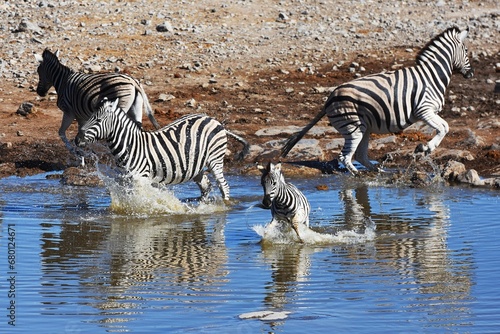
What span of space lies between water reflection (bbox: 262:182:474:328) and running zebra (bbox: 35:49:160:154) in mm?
3607

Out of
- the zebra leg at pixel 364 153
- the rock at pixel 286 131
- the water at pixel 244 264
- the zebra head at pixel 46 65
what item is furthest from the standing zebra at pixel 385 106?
the zebra head at pixel 46 65

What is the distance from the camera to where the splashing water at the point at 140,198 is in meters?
11.5

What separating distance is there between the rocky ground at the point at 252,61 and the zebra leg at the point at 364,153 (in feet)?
1.76

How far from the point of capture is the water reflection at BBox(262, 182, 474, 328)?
774cm

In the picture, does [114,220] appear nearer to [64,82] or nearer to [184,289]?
[184,289]

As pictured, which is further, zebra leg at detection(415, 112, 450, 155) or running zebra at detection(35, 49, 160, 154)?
running zebra at detection(35, 49, 160, 154)

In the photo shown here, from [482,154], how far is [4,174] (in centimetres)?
640

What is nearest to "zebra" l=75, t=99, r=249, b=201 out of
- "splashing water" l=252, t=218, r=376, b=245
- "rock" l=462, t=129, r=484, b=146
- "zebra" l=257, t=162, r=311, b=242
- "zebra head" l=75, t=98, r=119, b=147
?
"zebra head" l=75, t=98, r=119, b=147

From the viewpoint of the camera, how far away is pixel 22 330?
7.11 m

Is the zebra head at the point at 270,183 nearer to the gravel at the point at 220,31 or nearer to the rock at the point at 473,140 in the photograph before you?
the rock at the point at 473,140

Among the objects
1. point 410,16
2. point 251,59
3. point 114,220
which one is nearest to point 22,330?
point 114,220

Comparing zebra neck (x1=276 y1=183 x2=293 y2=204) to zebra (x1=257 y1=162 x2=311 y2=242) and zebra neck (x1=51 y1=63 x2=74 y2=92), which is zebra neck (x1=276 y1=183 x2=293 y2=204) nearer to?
zebra (x1=257 y1=162 x2=311 y2=242)

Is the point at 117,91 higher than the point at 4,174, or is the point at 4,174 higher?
the point at 117,91

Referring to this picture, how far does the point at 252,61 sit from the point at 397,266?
11061 mm
